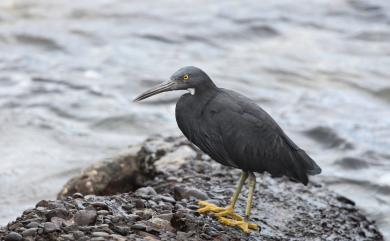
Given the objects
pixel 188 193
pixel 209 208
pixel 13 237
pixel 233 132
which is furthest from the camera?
pixel 188 193

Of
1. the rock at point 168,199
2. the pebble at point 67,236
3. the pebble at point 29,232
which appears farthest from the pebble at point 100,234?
the rock at point 168,199

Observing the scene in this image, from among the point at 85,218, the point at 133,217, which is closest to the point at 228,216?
the point at 133,217

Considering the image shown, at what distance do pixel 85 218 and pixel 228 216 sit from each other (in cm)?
129

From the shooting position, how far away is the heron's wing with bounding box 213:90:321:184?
6105 millimetres

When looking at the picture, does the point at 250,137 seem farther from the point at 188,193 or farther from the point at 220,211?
the point at 188,193

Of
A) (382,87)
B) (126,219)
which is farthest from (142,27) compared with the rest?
(126,219)

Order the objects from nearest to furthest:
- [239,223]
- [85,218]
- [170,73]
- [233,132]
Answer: [85,218]
[233,132]
[239,223]
[170,73]

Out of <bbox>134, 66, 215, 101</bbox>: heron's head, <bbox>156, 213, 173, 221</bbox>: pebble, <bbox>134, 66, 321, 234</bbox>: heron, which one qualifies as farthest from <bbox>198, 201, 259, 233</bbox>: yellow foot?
<bbox>134, 66, 215, 101</bbox>: heron's head

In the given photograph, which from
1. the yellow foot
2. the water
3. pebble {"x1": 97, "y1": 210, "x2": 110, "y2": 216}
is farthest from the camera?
the water

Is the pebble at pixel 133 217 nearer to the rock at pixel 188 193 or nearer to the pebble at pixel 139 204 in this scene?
the pebble at pixel 139 204

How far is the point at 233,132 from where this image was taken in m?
6.11

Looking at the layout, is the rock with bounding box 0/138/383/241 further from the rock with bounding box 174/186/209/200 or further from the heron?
the heron

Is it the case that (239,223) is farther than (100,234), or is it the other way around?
(239,223)

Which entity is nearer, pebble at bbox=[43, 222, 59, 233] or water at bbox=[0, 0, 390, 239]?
pebble at bbox=[43, 222, 59, 233]
